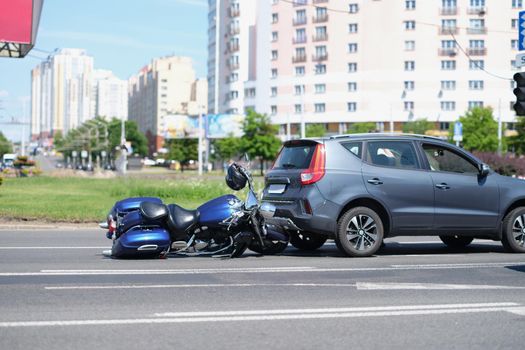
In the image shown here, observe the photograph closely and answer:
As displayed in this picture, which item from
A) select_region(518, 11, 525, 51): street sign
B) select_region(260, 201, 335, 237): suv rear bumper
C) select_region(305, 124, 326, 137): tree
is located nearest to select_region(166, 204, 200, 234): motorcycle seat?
select_region(260, 201, 335, 237): suv rear bumper

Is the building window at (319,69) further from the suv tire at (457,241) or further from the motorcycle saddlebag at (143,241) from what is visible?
the motorcycle saddlebag at (143,241)

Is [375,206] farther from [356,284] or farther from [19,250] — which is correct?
[19,250]

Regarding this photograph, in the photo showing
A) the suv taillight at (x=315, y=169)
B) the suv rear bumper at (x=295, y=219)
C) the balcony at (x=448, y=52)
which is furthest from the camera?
the balcony at (x=448, y=52)

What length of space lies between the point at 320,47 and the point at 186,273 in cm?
8468

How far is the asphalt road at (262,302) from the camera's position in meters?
5.93

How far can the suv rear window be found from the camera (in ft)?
37.4

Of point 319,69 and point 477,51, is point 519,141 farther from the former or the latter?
point 319,69

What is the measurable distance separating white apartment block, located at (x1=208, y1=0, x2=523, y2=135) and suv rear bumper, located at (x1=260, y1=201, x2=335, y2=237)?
73339mm

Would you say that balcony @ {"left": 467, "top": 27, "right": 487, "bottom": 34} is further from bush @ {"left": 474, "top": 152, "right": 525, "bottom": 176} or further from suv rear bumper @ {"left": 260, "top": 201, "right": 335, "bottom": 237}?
suv rear bumper @ {"left": 260, "top": 201, "right": 335, "bottom": 237}

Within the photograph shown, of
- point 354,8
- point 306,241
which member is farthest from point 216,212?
point 354,8

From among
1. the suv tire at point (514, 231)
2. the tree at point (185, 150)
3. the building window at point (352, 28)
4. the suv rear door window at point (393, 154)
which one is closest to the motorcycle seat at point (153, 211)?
the suv rear door window at point (393, 154)

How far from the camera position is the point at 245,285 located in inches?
332

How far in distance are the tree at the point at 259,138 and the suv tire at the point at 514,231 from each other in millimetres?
67194

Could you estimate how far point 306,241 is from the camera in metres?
12.5
